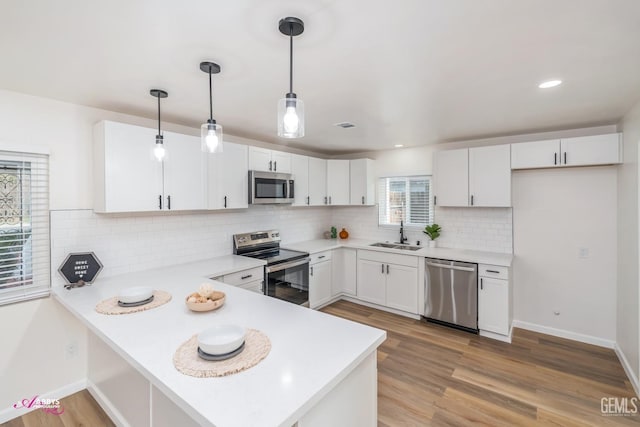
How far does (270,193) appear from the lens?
3.71 metres

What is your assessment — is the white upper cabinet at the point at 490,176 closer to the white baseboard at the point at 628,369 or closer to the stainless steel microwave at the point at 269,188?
the white baseboard at the point at 628,369

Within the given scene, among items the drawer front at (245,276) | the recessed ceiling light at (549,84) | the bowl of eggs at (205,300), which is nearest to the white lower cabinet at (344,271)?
the drawer front at (245,276)

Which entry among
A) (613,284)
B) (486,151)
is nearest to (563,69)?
(486,151)

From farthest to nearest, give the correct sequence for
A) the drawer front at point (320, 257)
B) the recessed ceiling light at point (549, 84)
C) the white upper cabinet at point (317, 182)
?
the white upper cabinet at point (317, 182) → the drawer front at point (320, 257) → the recessed ceiling light at point (549, 84)

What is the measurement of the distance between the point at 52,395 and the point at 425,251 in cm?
406

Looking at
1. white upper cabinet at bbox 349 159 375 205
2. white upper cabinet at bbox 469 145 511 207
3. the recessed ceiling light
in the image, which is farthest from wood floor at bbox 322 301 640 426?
the recessed ceiling light

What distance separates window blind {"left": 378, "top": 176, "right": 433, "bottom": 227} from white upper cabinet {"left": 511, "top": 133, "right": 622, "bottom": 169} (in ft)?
4.08

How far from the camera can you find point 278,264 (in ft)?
11.5

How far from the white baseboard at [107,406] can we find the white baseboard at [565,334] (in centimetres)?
423

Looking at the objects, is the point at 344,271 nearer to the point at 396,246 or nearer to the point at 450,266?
the point at 396,246

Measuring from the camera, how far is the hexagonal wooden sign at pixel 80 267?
2.34 m

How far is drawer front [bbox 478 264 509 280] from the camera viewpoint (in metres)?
3.29

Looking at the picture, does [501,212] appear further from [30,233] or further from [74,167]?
[30,233]

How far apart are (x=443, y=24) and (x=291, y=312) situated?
5.76ft
